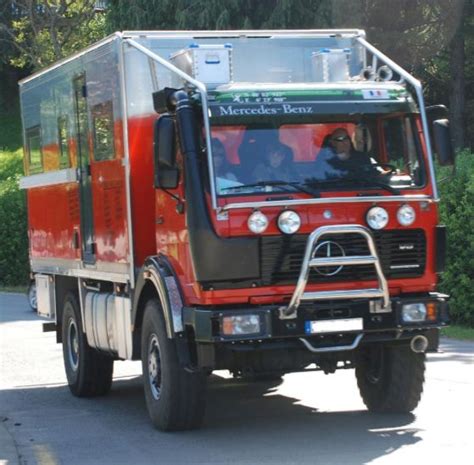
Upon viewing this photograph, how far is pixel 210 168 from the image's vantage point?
9.62 m

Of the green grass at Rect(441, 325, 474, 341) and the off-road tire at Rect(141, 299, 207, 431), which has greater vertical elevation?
the off-road tire at Rect(141, 299, 207, 431)

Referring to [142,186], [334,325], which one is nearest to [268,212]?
[334,325]

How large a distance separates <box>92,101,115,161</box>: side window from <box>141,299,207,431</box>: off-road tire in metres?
1.67

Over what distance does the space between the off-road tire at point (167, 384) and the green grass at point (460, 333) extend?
7.64 metres

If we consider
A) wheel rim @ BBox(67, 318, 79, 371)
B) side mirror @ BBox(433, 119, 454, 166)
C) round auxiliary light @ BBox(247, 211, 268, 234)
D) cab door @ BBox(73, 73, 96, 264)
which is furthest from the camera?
wheel rim @ BBox(67, 318, 79, 371)

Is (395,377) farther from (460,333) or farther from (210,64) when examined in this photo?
(460,333)

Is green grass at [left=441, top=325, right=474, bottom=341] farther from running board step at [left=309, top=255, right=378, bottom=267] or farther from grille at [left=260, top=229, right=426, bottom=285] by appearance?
running board step at [left=309, top=255, right=378, bottom=267]

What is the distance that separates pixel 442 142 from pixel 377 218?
94 cm

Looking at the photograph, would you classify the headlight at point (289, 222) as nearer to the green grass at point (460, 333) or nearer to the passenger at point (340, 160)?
the passenger at point (340, 160)

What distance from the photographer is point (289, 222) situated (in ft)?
31.4

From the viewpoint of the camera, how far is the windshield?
979cm

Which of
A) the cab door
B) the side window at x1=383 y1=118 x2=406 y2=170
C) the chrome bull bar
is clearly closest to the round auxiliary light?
the chrome bull bar

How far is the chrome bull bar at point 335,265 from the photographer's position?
951 cm

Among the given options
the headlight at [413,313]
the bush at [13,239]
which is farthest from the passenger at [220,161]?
the bush at [13,239]
